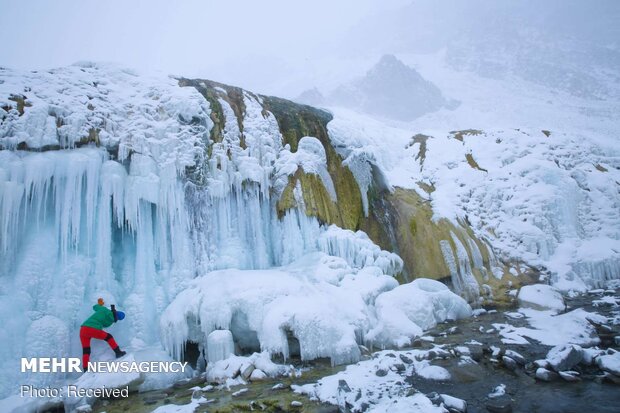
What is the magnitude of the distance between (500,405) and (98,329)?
289 inches

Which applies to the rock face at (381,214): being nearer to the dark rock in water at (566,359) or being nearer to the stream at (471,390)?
the stream at (471,390)

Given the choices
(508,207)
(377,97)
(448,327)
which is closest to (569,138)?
(508,207)

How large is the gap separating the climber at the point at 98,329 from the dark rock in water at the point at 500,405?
6.84 metres

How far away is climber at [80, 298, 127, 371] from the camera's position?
23.4 ft

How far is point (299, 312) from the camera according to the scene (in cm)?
782

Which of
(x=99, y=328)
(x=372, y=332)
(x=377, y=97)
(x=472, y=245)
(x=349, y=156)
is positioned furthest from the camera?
(x=377, y=97)

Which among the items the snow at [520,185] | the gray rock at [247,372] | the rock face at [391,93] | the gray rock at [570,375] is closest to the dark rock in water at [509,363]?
the gray rock at [570,375]

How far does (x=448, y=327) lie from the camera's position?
32.8ft

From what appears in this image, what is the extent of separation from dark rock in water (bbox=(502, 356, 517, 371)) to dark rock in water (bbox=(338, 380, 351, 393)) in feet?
10.5

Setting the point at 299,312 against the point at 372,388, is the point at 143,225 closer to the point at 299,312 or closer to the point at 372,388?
the point at 299,312

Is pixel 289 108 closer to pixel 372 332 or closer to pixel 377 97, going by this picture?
pixel 372 332

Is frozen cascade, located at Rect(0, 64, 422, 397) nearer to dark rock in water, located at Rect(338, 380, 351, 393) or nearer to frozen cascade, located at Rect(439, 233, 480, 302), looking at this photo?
dark rock in water, located at Rect(338, 380, 351, 393)

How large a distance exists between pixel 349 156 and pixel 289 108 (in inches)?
120

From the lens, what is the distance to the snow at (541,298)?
1085 centimetres
